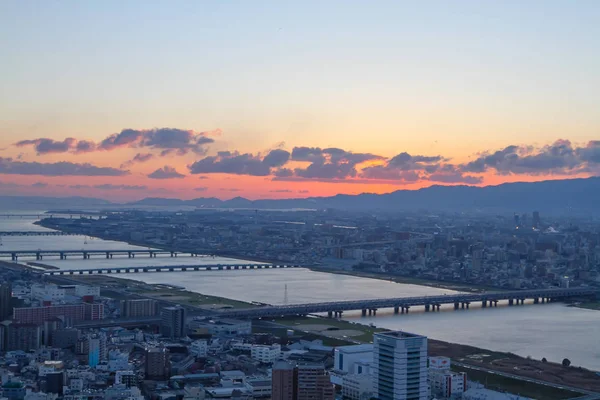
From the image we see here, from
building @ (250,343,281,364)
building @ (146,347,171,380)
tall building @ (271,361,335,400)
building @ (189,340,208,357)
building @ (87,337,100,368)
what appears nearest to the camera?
tall building @ (271,361,335,400)

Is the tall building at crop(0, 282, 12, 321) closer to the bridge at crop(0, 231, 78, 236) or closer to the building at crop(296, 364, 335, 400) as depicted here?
the building at crop(296, 364, 335, 400)

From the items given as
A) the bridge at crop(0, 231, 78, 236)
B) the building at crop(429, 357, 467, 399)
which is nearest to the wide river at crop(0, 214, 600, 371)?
the building at crop(429, 357, 467, 399)

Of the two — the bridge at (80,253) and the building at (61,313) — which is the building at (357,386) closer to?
the building at (61,313)

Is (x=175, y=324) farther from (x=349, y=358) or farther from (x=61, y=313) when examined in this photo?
(x=349, y=358)

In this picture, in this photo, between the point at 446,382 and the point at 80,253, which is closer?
the point at 446,382

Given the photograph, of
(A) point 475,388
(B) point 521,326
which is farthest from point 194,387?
(B) point 521,326

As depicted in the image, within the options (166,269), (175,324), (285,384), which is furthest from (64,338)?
(166,269)

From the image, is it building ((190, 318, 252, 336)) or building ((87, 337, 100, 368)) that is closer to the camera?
building ((87, 337, 100, 368))

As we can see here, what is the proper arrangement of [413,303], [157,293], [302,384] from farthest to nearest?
[157,293] → [413,303] → [302,384]
